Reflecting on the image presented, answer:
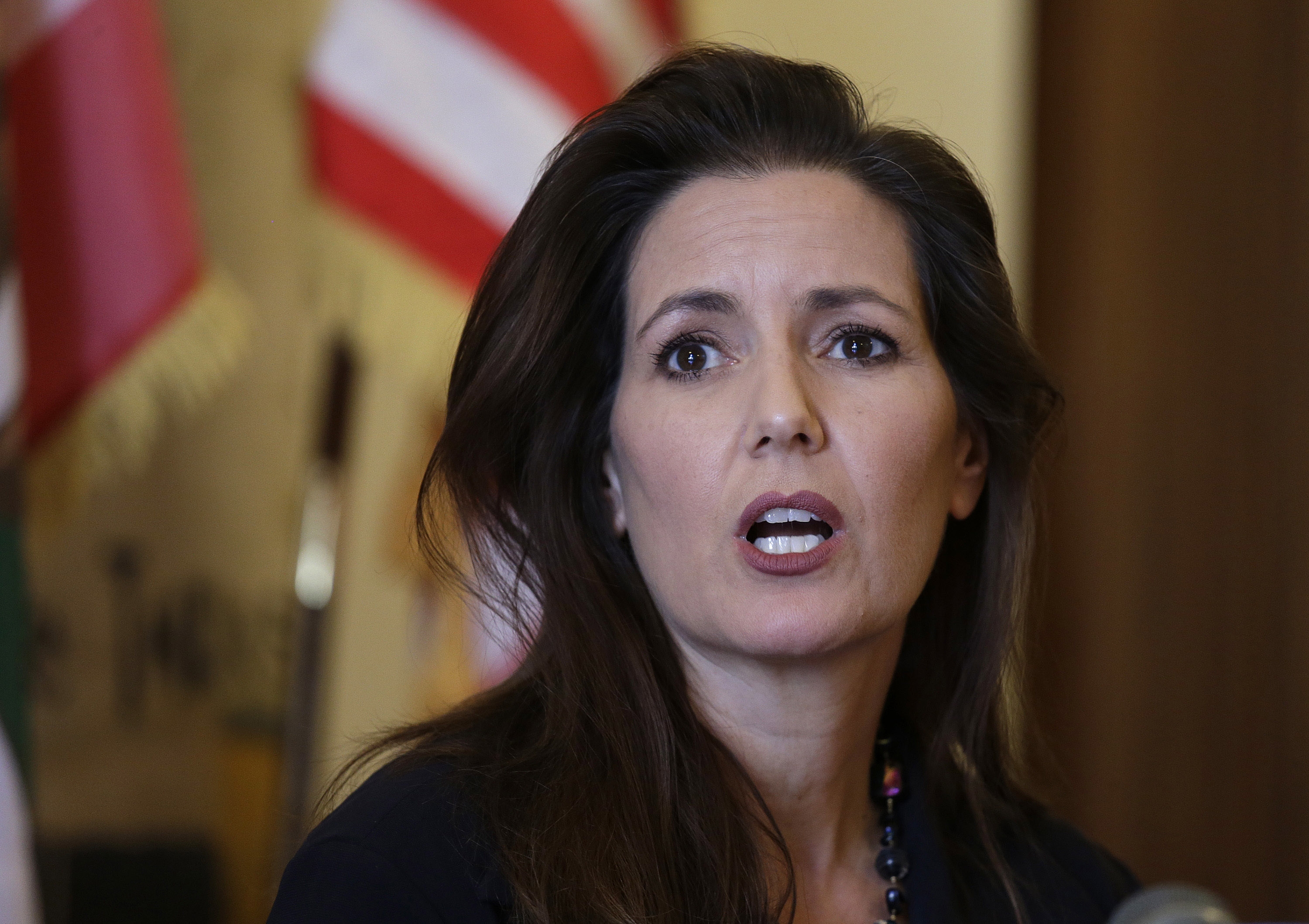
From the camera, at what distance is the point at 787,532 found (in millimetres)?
1163

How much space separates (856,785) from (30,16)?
1393mm

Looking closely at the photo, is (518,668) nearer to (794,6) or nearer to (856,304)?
(856,304)

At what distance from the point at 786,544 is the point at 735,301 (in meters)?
0.24

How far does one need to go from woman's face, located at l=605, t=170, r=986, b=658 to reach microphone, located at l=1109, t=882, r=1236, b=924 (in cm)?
44

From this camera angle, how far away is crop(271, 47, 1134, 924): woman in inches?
43.9

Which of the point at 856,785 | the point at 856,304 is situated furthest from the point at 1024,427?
the point at 856,785

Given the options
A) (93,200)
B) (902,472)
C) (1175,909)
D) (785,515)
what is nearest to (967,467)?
(902,472)

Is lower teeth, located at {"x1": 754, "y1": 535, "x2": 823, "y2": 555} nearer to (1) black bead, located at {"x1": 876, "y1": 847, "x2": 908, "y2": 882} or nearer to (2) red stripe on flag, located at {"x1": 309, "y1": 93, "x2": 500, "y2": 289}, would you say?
(1) black bead, located at {"x1": 876, "y1": 847, "x2": 908, "y2": 882}

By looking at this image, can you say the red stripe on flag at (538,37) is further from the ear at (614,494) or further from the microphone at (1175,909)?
the microphone at (1175,909)

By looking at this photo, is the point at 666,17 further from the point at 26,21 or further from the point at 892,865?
the point at 892,865

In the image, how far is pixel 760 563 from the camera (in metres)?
1.14

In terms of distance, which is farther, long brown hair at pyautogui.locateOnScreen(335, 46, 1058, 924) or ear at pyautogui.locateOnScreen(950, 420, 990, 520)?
ear at pyautogui.locateOnScreen(950, 420, 990, 520)

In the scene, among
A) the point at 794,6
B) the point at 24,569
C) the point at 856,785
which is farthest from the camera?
the point at 794,6

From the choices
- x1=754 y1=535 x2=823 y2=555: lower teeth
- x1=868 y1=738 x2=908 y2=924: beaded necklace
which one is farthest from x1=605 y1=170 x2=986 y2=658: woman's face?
x1=868 y1=738 x2=908 y2=924: beaded necklace
